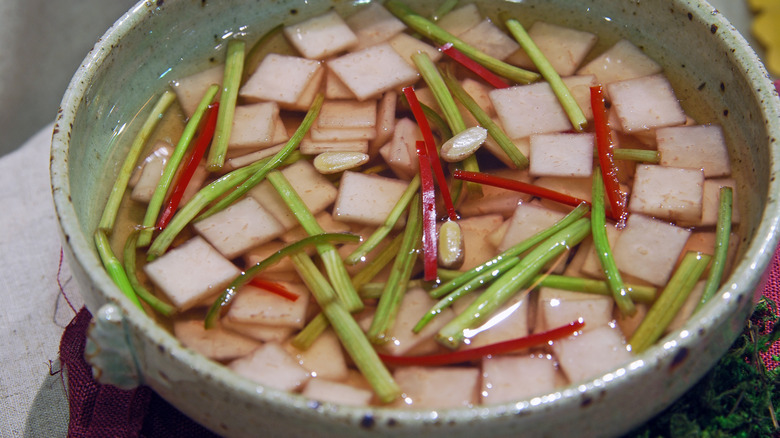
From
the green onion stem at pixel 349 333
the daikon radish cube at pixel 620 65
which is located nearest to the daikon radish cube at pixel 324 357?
the green onion stem at pixel 349 333

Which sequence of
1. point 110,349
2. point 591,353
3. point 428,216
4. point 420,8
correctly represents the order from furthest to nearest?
1. point 420,8
2. point 428,216
3. point 591,353
4. point 110,349

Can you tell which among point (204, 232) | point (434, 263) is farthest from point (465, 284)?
point (204, 232)

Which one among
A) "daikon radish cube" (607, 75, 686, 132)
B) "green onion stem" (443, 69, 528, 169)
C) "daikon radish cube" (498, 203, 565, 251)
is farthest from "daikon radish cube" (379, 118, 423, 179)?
"daikon radish cube" (607, 75, 686, 132)

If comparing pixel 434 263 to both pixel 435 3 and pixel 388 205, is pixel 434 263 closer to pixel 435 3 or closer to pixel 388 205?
pixel 388 205

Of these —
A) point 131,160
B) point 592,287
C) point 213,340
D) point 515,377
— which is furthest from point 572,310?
point 131,160

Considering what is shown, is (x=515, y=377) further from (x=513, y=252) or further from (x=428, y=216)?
(x=428, y=216)
